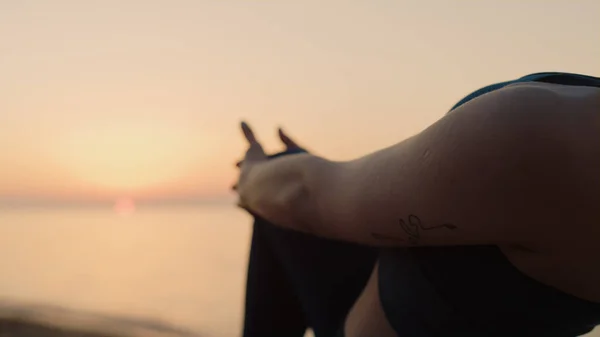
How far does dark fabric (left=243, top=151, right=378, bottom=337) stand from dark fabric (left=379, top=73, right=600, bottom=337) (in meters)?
0.23

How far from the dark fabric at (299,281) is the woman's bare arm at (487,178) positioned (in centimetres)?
38

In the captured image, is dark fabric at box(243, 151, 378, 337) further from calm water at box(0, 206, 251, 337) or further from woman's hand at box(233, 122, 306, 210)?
calm water at box(0, 206, 251, 337)

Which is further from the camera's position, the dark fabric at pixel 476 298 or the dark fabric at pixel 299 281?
the dark fabric at pixel 299 281

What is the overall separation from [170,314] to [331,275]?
6685 millimetres

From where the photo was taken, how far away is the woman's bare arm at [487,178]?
1.56 feet

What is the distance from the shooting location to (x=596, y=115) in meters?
0.50

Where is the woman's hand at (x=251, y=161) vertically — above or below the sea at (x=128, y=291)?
above

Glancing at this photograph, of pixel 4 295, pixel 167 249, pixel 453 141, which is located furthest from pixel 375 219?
pixel 167 249

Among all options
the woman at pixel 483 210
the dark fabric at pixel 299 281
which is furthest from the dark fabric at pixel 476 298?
the dark fabric at pixel 299 281

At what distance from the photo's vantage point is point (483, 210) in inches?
20.5

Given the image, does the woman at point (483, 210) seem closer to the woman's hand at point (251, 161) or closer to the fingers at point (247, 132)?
the woman's hand at point (251, 161)

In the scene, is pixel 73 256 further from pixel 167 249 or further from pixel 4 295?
pixel 4 295

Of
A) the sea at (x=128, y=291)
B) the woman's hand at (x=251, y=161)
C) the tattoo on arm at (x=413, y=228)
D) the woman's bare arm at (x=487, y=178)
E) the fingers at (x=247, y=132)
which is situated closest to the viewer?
the woman's bare arm at (x=487, y=178)

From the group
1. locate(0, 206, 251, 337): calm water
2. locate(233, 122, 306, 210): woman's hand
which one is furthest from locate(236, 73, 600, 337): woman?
locate(0, 206, 251, 337): calm water
